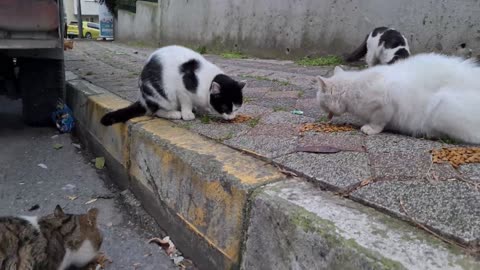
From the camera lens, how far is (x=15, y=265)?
1.62m

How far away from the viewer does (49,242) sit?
175 cm

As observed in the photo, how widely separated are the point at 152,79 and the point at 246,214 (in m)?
1.59

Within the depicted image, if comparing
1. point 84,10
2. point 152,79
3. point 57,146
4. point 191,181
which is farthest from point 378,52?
point 84,10

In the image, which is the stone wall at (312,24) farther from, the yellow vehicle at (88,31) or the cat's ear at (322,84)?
the yellow vehicle at (88,31)

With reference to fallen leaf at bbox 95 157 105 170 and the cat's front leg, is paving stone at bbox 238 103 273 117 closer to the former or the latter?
the cat's front leg

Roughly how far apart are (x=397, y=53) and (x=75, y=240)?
4264mm

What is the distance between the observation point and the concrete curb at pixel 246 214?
3.55ft

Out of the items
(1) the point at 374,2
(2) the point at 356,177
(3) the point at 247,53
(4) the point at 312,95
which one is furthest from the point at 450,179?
(3) the point at 247,53

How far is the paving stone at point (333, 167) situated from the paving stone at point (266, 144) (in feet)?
0.33

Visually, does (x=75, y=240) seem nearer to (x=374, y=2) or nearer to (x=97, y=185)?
(x=97, y=185)

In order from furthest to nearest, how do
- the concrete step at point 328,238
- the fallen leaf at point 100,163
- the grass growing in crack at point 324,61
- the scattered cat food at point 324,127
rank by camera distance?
the grass growing in crack at point 324,61 < the fallen leaf at point 100,163 < the scattered cat food at point 324,127 < the concrete step at point 328,238

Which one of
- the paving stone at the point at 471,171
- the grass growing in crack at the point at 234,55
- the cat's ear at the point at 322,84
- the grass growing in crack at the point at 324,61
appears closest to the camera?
the paving stone at the point at 471,171

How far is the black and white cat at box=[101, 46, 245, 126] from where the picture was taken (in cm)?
274

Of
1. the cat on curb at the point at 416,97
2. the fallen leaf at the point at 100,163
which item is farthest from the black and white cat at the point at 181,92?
the cat on curb at the point at 416,97
